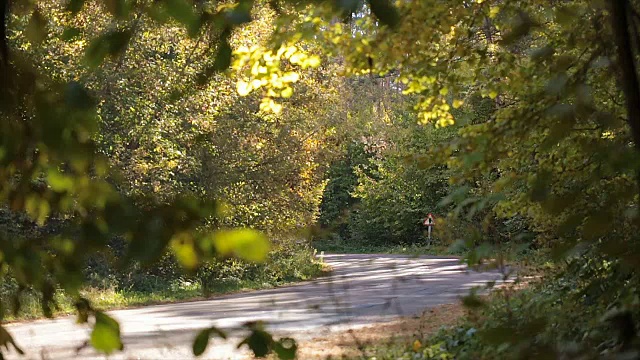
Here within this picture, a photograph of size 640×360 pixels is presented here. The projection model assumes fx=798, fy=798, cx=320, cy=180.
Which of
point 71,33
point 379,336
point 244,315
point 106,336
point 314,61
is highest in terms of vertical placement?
point 314,61

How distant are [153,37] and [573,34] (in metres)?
15.3

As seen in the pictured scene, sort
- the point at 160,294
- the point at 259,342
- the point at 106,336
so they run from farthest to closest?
the point at 160,294 → the point at 259,342 → the point at 106,336

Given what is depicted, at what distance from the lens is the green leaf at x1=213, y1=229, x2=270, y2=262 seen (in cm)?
137

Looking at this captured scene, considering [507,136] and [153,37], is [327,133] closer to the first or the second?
[153,37]

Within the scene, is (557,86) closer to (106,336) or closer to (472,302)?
(472,302)

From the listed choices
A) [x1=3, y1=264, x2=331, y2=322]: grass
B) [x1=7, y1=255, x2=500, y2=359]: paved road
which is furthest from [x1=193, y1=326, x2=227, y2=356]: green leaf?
[x1=3, y1=264, x2=331, y2=322]: grass

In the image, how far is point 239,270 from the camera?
70.7ft

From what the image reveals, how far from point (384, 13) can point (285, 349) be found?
2.73ft

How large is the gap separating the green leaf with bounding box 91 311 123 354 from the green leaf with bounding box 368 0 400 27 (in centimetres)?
91

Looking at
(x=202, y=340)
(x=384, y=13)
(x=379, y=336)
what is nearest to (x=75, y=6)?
(x=384, y=13)

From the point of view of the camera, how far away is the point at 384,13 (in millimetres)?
1882

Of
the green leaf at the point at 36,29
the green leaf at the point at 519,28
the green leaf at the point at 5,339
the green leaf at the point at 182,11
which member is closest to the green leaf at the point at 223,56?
the green leaf at the point at 182,11

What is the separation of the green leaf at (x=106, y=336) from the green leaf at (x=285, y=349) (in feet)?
1.52

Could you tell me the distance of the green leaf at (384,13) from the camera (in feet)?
6.15
